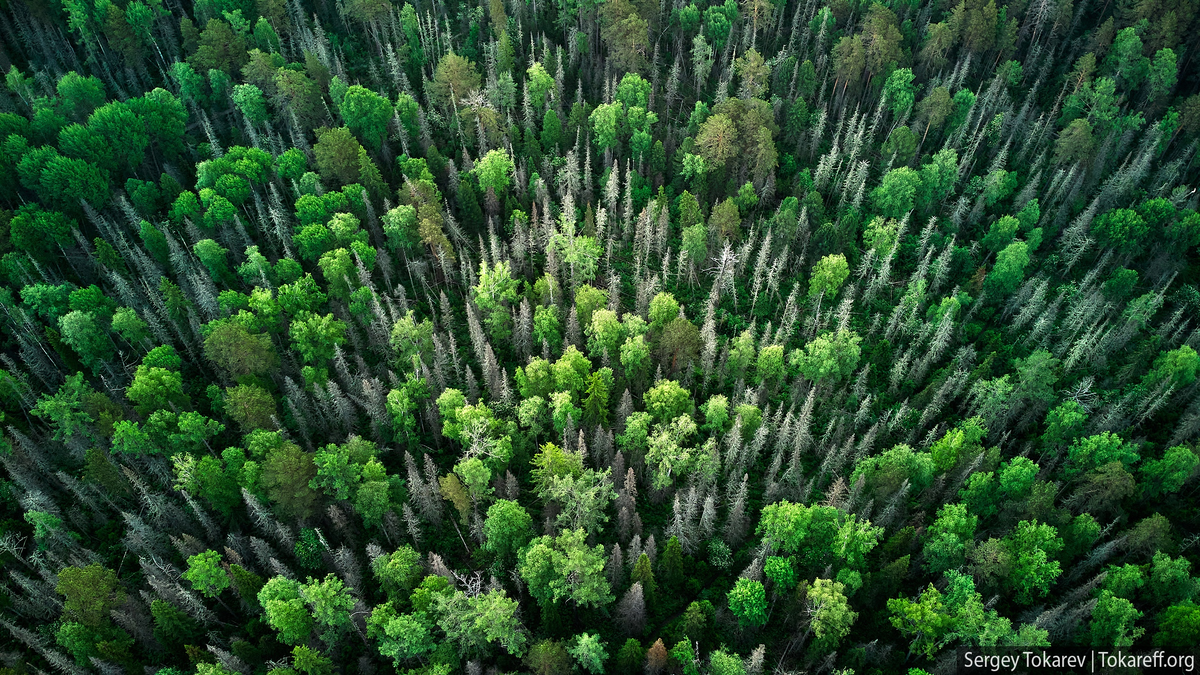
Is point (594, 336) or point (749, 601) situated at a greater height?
point (594, 336)

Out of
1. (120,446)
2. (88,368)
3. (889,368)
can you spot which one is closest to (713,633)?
(889,368)

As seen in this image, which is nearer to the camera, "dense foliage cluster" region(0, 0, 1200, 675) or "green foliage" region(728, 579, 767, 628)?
"green foliage" region(728, 579, 767, 628)

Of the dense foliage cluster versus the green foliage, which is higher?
the dense foliage cluster

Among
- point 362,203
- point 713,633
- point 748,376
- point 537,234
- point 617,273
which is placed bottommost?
point 713,633

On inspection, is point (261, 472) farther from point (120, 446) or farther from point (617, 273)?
point (617, 273)

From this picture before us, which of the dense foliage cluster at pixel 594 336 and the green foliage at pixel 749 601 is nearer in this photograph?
the green foliage at pixel 749 601

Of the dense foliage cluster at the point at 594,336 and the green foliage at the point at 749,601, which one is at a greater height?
the dense foliage cluster at the point at 594,336

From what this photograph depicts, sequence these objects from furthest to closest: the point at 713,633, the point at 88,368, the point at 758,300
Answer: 1. the point at 758,300
2. the point at 88,368
3. the point at 713,633

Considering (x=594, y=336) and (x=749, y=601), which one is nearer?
(x=749, y=601)
